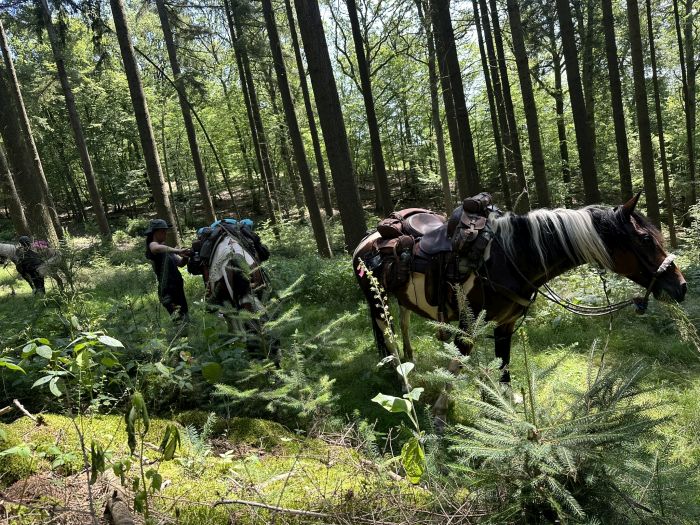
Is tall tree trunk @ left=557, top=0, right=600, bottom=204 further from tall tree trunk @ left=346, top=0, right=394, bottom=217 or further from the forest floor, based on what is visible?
tall tree trunk @ left=346, top=0, right=394, bottom=217

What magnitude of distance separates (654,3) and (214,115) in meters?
24.6

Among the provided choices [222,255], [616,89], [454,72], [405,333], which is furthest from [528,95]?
[222,255]

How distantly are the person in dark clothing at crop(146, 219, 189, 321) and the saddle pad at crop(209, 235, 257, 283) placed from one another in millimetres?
1018

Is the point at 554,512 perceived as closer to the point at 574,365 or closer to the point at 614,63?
the point at 574,365

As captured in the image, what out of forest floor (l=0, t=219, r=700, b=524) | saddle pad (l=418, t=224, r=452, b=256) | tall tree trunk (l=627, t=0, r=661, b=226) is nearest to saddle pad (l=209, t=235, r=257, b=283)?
forest floor (l=0, t=219, r=700, b=524)

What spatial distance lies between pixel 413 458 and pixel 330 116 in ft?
22.7

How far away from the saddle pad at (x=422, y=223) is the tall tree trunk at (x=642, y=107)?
7355 millimetres

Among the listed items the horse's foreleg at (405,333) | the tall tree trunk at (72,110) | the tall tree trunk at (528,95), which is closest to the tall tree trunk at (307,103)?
the tall tree trunk at (528,95)

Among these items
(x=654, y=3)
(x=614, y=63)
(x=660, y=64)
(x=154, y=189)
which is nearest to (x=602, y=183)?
(x=660, y=64)

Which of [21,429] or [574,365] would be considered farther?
[574,365]

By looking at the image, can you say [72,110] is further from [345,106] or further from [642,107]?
[642,107]

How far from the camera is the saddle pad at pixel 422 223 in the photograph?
5.07 m

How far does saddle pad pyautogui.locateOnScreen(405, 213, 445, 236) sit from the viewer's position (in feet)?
16.6

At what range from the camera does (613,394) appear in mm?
1779
